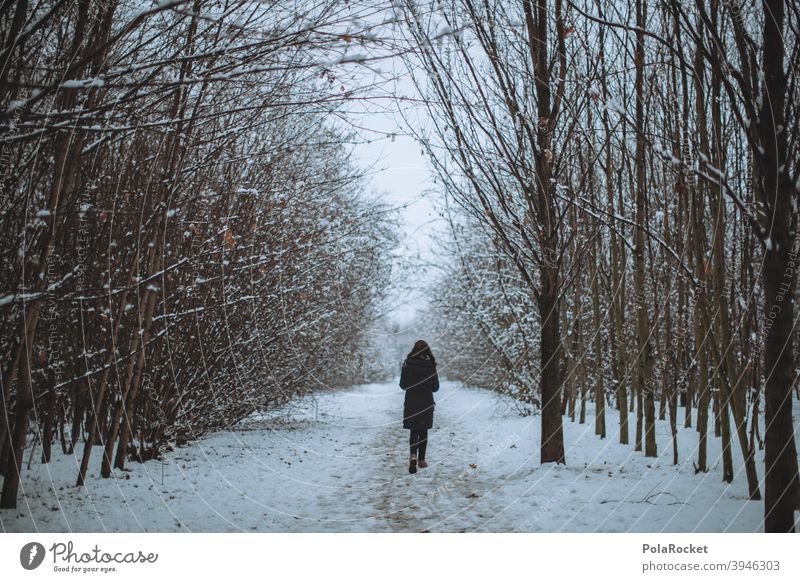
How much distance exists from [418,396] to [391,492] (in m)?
1.22

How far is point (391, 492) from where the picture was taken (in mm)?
4543

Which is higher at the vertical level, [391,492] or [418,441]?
[418,441]

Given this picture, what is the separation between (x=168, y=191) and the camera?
4219 mm

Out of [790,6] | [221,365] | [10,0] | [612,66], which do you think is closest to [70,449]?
[221,365]

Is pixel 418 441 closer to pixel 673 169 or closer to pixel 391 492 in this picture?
pixel 391 492

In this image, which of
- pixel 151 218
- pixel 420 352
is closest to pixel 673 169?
pixel 420 352

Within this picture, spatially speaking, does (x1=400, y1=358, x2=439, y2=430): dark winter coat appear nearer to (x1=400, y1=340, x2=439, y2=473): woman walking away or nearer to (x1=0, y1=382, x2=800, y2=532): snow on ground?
(x1=400, y1=340, x2=439, y2=473): woman walking away
